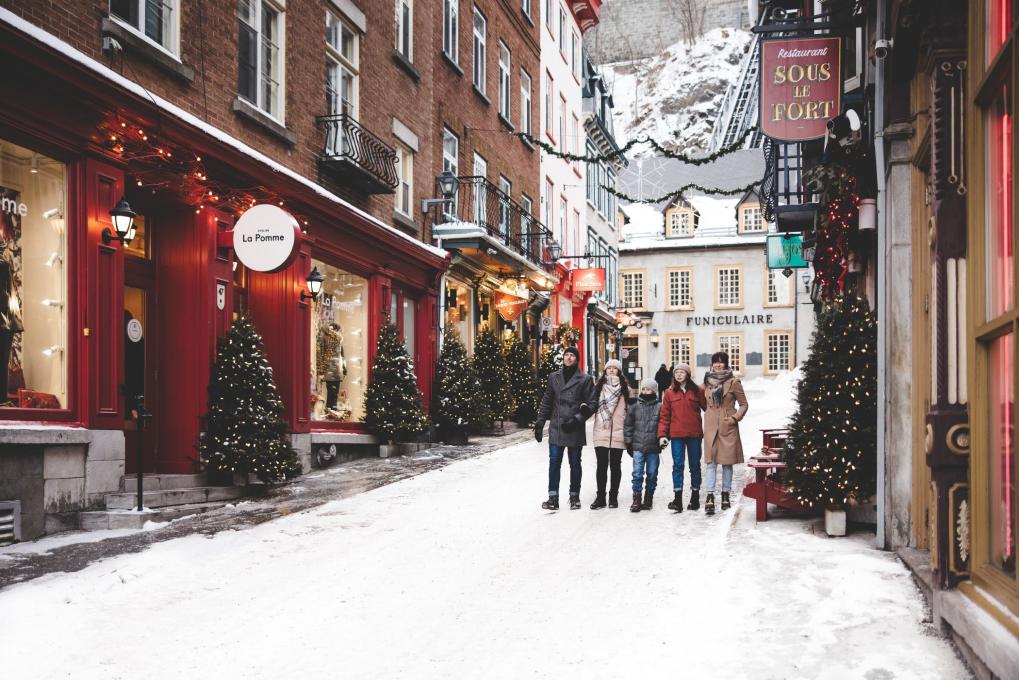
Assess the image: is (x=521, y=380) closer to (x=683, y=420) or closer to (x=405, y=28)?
(x=405, y=28)

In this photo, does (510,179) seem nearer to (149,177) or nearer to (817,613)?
(149,177)

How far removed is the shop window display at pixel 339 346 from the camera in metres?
16.2

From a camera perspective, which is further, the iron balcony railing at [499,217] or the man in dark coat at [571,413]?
the iron balcony railing at [499,217]

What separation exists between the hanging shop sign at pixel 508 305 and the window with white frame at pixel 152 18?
14.3 meters

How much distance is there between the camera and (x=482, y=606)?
6.99m

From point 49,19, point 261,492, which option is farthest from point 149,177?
point 261,492

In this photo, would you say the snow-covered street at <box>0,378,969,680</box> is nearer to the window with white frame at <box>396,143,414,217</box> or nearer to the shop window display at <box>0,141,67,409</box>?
the shop window display at <box>0,141,67,409</box>

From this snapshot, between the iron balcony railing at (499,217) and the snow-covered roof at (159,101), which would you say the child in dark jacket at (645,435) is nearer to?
the snow-covered roof at (159,101)

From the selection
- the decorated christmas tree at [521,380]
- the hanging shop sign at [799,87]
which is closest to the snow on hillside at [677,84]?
the decorated christmas tree at [521,380]

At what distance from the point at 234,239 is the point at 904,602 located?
26.8 ft

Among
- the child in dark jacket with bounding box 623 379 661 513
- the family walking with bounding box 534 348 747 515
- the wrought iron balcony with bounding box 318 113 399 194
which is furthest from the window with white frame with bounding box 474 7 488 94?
the child in dark jacket with bounding box 623 379 661 513

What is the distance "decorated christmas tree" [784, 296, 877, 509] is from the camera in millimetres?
9086

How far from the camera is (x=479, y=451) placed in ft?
58.7

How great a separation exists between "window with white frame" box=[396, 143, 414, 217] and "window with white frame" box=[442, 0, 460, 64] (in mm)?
3114
